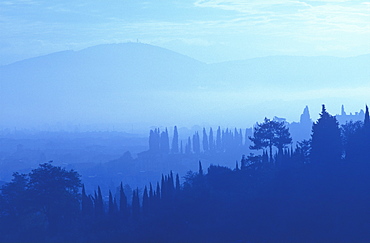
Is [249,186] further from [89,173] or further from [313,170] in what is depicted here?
[89,173]

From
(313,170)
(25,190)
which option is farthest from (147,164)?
(313,170)

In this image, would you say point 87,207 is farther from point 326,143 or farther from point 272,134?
point 326,143

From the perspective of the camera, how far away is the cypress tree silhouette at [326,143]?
43062 mm

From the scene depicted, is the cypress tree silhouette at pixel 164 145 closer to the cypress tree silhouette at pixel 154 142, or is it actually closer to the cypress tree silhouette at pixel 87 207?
the cypress tree silhouette at pixel 154 142

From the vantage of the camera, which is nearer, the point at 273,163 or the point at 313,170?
the point at 313,170

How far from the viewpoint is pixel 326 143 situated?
1697 inches

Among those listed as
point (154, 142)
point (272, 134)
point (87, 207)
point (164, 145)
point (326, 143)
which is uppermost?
point (272, 134)

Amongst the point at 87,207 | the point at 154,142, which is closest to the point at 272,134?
the point at 87,207

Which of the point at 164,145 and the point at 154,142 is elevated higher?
the point at 154,142

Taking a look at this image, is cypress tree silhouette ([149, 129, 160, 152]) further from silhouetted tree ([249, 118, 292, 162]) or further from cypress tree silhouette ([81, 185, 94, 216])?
cypress tree silhouette ([81, 185, 94, 216])

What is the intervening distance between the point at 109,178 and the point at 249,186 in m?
76.9

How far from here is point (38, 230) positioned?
46000 mm

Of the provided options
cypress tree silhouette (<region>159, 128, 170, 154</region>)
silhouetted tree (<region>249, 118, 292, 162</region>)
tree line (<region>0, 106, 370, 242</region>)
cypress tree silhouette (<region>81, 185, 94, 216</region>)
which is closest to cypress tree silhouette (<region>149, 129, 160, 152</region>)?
cypress tree silhouette (<region>159, 128, 170, 154</region>)

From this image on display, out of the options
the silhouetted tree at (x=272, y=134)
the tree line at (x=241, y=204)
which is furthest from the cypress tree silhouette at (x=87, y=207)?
the silhouetted tree at (x=272, y=134)
